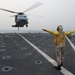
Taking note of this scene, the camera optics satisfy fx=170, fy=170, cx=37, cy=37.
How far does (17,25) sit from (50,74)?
3451 cm

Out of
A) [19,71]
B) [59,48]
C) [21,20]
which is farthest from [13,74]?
[21,20]

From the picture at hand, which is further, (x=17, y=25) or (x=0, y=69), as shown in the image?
(x=17, y=25)

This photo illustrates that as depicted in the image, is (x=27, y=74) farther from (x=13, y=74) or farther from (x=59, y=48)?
(x=59, y=48)

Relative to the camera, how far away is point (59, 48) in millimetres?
9438

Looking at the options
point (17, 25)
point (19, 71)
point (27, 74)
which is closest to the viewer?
point (27, 74)

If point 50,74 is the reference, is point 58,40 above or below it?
above

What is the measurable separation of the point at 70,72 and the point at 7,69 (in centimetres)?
353

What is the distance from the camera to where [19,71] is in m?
9.26

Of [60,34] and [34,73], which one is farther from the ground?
[60,34]

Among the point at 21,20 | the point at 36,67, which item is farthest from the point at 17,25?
the point at 36,67

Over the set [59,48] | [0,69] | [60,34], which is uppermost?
[60,34]

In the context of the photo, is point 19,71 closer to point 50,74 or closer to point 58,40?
point 50,74

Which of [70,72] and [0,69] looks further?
[0,69]

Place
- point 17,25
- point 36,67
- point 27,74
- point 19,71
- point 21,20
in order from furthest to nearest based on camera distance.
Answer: point 17,25 < point 21,20 < point 36,67 < point 19,71 < point 27,74
